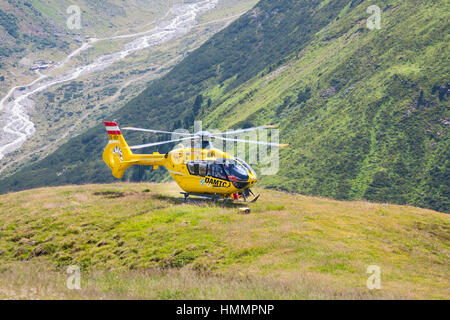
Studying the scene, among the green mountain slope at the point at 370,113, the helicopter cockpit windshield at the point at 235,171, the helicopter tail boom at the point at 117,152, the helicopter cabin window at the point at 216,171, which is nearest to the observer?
the helicopter cockpit windshield at the point at 235,171

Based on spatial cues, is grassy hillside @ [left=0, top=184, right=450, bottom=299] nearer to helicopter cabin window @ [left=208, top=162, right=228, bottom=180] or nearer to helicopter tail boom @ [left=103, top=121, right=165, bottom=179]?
helicopter cabin window @ [left=208, top=162, right=228, bottom=180]

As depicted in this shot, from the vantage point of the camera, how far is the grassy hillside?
15648 millimetres

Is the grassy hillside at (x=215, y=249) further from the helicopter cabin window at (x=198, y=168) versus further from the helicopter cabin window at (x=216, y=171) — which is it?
the helicopter cabin window at (x=198, y=168)

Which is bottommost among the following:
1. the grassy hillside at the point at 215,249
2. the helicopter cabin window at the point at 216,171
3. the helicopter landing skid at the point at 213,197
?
the grassy hillside at the point at 215,249

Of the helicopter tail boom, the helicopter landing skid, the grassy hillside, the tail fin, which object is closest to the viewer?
the grassy hillside

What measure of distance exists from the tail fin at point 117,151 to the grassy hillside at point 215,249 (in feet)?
16.9

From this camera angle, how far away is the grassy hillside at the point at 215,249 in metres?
15.6

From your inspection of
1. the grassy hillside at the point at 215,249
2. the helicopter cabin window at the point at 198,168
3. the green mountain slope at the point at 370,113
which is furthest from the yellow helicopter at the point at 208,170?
the green mountain slope at the point at 370,113

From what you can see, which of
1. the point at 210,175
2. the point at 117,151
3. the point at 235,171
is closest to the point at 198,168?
the point at 210,175

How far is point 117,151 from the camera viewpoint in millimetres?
37812

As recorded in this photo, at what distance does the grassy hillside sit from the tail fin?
515cm

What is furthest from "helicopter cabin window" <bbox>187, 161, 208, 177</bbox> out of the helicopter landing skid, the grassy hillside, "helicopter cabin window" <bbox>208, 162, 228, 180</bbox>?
the grassy hillside

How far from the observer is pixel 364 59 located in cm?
15750

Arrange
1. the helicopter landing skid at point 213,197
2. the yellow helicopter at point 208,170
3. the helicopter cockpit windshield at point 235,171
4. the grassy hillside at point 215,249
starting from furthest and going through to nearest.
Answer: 1. the helicopter landing skid at point 213,197
2. the yellow helicopter at point 208,170
3. the helicopter cockpit windshield at point 235,171
4. the grassy hillside at point 215,249
